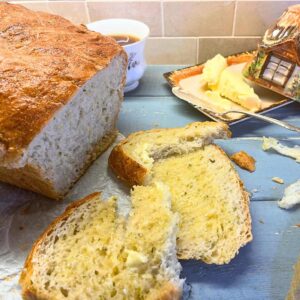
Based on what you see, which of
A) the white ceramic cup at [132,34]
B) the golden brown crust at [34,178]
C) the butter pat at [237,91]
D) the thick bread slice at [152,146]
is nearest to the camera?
the golden brown crust at [34,178]

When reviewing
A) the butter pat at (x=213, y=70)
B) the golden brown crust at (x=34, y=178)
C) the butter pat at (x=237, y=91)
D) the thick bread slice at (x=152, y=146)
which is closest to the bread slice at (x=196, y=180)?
the thick bread slice at (x=152, y=146)

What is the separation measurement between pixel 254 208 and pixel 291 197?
0.49 ft

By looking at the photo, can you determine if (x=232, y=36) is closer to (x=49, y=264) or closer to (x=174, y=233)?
(x=174, y=233)

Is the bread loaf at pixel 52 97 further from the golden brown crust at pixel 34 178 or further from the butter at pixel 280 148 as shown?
the butter at pixel 280 148

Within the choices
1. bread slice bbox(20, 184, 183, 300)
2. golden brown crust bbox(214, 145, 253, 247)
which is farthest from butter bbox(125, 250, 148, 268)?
golden brown crust bbox(214, 145, 253, 247)

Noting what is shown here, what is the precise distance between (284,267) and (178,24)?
60.3 inches

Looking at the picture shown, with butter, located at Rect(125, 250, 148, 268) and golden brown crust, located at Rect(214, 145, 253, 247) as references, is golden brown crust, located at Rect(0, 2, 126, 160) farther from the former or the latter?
golden brown crust, located at Rect(214, 145, 253, 247)

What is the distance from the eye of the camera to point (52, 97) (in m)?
1.30

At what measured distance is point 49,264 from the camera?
4.03ft

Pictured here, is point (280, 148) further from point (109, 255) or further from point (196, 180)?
point (109, 255)

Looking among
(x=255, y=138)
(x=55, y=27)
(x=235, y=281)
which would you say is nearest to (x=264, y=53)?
(x=255, y=138)

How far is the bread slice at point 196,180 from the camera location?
4.26 feet

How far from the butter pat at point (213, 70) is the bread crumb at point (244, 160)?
469 mm

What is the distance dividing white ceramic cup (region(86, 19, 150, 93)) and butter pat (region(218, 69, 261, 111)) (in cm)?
44
